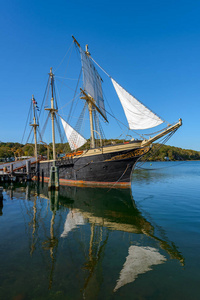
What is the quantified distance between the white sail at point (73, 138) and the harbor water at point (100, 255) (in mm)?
27485

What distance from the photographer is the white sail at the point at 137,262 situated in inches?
200

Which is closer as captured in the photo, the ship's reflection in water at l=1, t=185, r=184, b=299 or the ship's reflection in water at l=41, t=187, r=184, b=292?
the ship's reflection in water at l=1, t=185, r=184, b=299

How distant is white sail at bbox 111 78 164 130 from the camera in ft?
54.4

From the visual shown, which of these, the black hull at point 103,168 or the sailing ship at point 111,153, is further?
the black hull at point 103,168

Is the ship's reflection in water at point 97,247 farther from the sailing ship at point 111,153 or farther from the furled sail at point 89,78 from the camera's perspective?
the furled sail at point 89,78

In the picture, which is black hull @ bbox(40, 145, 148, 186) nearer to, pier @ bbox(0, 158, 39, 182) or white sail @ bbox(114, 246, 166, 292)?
pier @ bbox(0, 158, 39, 182)

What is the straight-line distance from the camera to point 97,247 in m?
7.03

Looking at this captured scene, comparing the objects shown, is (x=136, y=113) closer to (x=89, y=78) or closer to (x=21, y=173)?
(x=89, y=78)

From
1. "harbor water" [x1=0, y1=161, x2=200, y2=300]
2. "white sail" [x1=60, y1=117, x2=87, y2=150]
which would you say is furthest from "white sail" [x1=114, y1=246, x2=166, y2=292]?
"white sail" [x1=60, y1=117, x2=87, y2=150]

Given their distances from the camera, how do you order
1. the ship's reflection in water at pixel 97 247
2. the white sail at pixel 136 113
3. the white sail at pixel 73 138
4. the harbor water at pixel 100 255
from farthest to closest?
the white sail at pixel 73 138 → the white sail at pixel 136 113 → the ship's reflection in water at pixel 97 247 → the harbor water at pixel 100 255

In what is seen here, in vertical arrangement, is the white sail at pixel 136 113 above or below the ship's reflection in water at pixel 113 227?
above

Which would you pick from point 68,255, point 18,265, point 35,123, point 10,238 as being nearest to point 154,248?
point 68,255

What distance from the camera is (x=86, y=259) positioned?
241 inches

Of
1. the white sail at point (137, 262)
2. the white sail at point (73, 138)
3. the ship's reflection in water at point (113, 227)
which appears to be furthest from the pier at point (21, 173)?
the white sail at point (137, 262)
